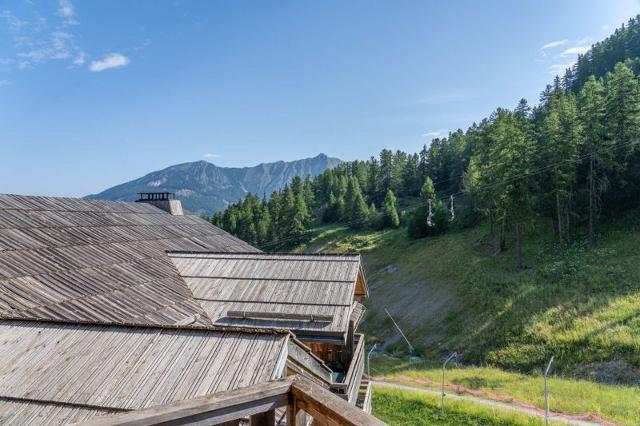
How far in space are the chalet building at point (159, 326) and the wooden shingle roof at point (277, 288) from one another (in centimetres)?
4

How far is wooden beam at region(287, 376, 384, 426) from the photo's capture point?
1.79 metres

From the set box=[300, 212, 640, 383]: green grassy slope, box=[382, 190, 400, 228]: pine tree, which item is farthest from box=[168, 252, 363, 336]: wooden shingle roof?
box=[382, 190, 400, 228]: pine tree

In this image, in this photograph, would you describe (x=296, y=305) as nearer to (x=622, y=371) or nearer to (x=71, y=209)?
(x=71, y=209)

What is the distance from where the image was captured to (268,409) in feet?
6.78

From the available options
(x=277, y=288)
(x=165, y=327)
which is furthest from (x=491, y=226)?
(x=165, y=327)

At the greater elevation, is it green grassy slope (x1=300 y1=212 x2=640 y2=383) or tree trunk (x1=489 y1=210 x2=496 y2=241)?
tree trunk (x1=489 y1=210 x2=496 y2=241)

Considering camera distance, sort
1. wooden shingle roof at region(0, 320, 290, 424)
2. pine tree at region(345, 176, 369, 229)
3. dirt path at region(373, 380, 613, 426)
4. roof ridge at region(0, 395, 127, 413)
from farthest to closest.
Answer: pine tree at region(345, 176, 369, 229), dirt path at region(373, 380, 613, 426), wooden shingle roof at region(0, 320, 290, 424), roof ridge at region(0, 395, 127, 413)

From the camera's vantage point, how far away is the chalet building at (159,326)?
2.14 m

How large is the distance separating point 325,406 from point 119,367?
4124mm

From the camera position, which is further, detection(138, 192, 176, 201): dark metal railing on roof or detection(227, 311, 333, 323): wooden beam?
detection(138, 192, 176, 201): dark metal railing on roof

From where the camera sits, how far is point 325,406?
1.94 m

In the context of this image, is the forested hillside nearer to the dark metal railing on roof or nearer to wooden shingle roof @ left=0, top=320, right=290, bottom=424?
the dark metal railing on roof

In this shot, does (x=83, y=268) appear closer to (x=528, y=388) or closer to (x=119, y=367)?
(x=119, y=367)

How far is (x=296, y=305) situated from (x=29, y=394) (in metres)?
6.26
